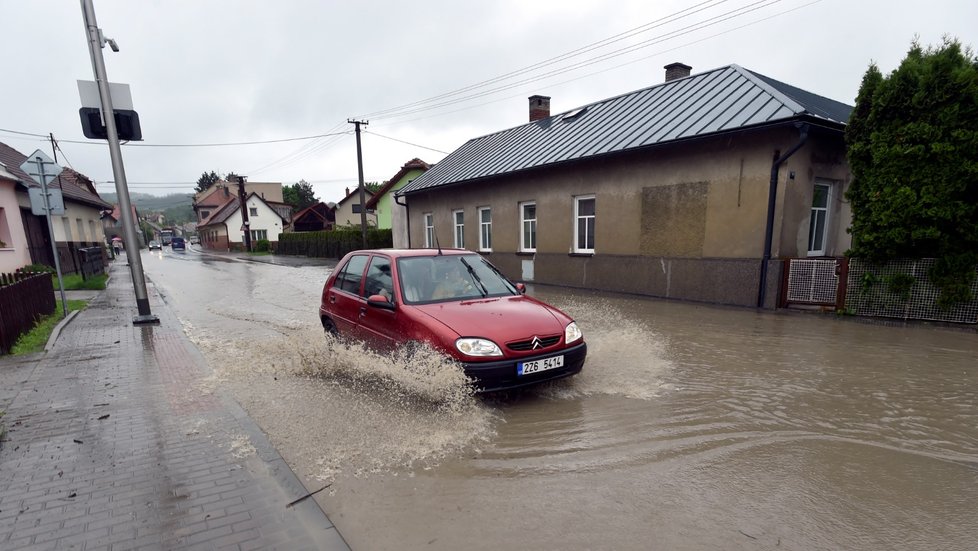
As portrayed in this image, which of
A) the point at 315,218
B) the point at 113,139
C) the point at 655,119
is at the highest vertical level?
the point at 655,119

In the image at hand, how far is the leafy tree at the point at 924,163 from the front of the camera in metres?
6.82

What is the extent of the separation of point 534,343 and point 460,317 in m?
0.79

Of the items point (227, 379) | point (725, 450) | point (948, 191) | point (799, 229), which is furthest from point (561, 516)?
point (799, 229)

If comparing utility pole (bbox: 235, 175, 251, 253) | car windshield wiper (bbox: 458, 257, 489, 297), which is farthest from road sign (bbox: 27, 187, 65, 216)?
utility pole (bbox: 235, 175, 251, 253)

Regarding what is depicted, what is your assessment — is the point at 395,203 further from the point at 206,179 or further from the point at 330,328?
the point at 206,179

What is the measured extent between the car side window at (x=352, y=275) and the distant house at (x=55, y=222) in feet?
35.9

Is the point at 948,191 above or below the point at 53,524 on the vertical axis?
above

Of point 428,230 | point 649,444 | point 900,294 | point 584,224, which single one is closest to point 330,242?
point 428,230

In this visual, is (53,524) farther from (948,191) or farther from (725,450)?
(948,191)

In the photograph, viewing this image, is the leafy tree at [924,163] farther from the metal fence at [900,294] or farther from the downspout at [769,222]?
the downspout at [769,222]

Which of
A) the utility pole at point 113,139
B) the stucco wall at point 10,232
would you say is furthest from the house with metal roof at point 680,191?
the stucco wall at point 10,232

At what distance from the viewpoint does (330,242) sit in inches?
1336

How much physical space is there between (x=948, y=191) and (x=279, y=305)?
13.7 meters

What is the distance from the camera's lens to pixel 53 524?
2730mm
